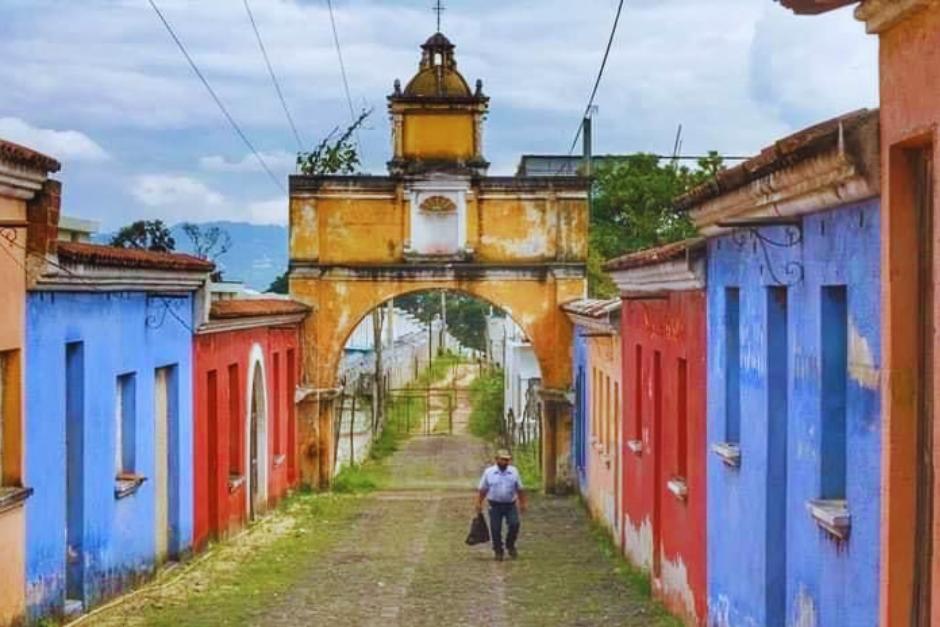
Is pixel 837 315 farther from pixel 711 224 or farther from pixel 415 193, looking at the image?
pixel 415 193

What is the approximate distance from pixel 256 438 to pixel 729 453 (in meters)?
14.6

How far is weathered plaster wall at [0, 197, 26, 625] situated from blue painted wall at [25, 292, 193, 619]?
0.20 meters

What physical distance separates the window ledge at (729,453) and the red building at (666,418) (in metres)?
0.95

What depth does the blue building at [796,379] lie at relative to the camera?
308 inches

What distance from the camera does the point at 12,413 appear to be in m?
12.2

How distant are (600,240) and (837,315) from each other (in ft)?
115

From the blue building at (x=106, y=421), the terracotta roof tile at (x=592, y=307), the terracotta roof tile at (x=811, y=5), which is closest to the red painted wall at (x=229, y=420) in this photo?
the blue building at (x=106, y=421)

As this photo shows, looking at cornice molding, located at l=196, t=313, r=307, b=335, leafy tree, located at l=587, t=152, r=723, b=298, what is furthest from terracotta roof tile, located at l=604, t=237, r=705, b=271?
leafy tree, located at l=587, t=152, r=723, b=298

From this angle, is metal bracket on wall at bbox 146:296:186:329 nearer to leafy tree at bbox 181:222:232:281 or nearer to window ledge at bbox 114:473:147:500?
window ledge at bbox 114:473:147:500

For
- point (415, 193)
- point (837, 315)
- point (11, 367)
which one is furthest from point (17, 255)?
point (415, 193)

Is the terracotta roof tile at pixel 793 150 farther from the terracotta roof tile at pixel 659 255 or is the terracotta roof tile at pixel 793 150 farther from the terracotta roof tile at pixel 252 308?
the terracotta roof tile at pixel 252 308

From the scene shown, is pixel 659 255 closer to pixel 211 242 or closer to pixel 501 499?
pixel 501 499

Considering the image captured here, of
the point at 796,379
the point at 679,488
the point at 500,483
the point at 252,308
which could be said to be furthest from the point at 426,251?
the point at 796,379

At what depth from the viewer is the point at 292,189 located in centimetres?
2947
